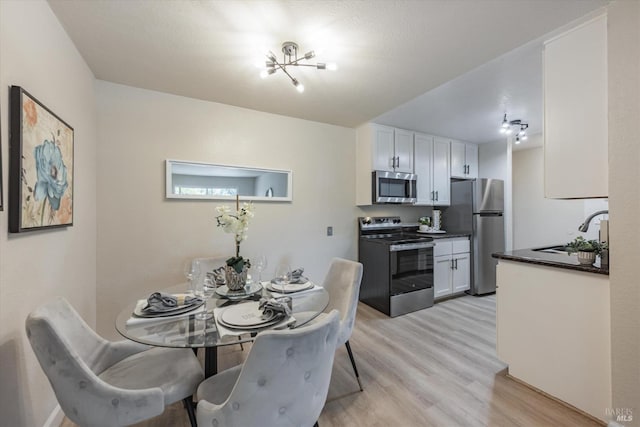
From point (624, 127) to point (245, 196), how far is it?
9.62 ft

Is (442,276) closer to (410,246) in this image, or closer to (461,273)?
(461,273)

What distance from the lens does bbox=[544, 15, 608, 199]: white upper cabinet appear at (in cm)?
154

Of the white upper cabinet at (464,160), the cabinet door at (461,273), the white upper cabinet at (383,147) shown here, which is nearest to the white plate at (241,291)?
the white upper cabinet at (383,147)

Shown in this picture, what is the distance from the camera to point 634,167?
4.40ft

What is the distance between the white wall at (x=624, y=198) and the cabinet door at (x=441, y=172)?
2.54m

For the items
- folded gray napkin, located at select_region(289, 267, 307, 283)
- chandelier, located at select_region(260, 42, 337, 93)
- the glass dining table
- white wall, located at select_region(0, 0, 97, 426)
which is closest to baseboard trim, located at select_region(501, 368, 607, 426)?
the glass dining table

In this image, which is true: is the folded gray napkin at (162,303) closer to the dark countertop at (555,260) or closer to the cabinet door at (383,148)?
the dark countertop at (555,260)

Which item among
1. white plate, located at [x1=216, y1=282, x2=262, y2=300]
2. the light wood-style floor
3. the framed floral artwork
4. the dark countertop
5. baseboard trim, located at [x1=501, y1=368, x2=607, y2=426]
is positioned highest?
the framed floral artwork

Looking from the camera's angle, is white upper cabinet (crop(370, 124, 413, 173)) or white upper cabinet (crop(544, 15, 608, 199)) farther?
white upper cabinet (crop(370, 124, 413, 173))

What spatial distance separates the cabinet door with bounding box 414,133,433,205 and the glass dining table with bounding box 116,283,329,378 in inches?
110

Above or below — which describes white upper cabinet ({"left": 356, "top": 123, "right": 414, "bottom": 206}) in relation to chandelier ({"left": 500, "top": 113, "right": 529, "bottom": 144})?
below

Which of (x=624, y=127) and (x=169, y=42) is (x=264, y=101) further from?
(x=624, y=127)

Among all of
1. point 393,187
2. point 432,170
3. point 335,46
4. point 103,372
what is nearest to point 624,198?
point 335,46

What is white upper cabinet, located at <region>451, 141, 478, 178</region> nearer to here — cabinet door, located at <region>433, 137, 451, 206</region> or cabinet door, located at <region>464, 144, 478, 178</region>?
cabinet door, located at <region>464, 144, 478, 178</region>
